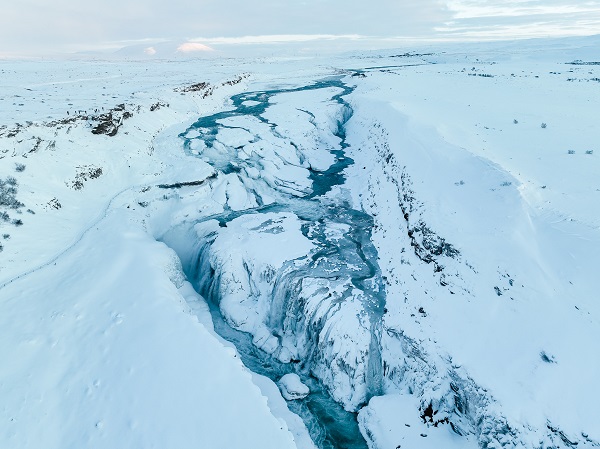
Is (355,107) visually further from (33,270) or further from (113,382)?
(113,382)

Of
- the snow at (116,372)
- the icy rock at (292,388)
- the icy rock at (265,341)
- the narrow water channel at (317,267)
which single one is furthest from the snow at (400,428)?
the icy rock at (265,341)

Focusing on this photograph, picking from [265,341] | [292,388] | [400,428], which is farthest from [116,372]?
[400,428]

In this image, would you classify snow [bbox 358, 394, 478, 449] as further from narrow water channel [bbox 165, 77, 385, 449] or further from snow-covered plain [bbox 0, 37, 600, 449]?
narrow water channel [bbox 165, 77, 385, 449]

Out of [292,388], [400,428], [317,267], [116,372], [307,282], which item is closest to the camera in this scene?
[116,372]

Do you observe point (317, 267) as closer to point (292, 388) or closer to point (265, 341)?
point (265, 341)

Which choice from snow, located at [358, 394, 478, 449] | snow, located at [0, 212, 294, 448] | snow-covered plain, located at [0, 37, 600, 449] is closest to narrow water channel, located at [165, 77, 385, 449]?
snow-covered plain, located at [0, 37, 600, 449]

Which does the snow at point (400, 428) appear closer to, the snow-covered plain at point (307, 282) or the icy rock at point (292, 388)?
the snow-covered plain at point (307, 282)

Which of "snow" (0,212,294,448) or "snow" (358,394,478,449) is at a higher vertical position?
"snow" (0,212,294,448)
